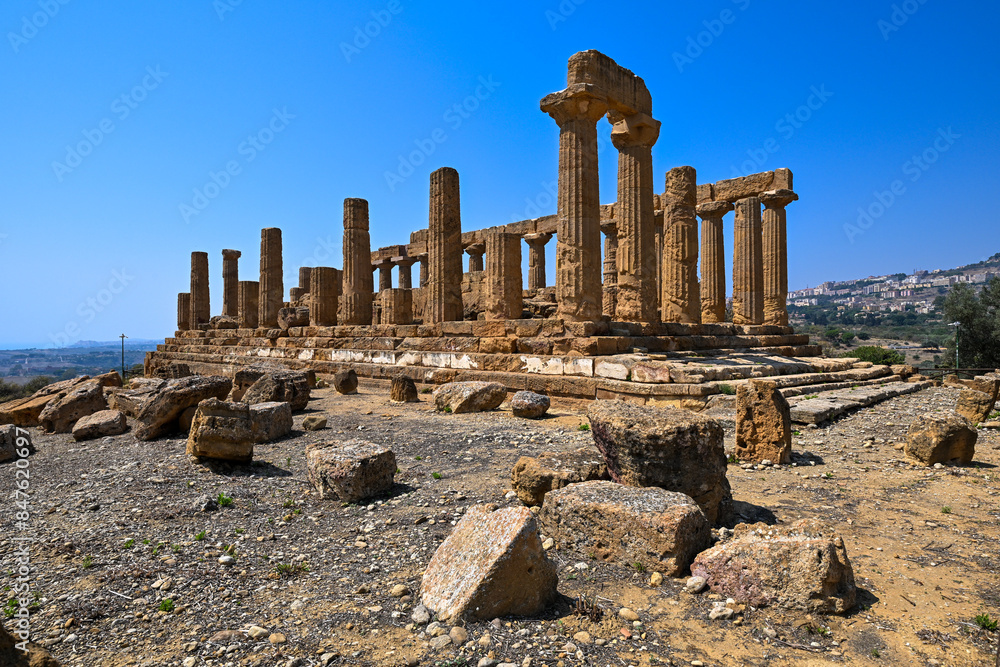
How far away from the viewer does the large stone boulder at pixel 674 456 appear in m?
3.77

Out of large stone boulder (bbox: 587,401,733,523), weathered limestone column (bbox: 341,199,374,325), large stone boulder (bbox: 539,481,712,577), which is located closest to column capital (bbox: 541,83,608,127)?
weathered limestone column (bbox: 341,199,374,325)

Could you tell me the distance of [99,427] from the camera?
26.6ft

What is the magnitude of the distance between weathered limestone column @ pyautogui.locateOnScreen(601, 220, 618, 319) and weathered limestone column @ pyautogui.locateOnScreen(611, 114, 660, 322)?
4.34 metres

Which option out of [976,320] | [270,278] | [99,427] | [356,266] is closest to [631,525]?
[99,427]

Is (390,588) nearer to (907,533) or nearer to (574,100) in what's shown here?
(907,533)

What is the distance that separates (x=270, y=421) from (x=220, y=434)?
1674mm

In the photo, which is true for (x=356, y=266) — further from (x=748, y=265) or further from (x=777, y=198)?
(x=777, y=198)

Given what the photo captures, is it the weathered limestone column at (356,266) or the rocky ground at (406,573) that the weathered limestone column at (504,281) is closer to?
the weathered limestone column at (356,266)

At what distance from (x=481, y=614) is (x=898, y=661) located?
188 cm

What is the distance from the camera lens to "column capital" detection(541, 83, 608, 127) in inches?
405

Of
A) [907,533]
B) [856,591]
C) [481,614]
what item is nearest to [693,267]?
[907,533]

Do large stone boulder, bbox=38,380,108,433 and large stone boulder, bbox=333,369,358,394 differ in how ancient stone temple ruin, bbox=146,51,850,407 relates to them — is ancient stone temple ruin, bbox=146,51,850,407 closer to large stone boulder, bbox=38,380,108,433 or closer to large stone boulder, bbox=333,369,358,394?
large stone boulder, bbox=333,369,358,394

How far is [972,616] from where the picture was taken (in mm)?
2693

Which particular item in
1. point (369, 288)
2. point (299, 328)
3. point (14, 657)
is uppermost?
point (369, 288)
